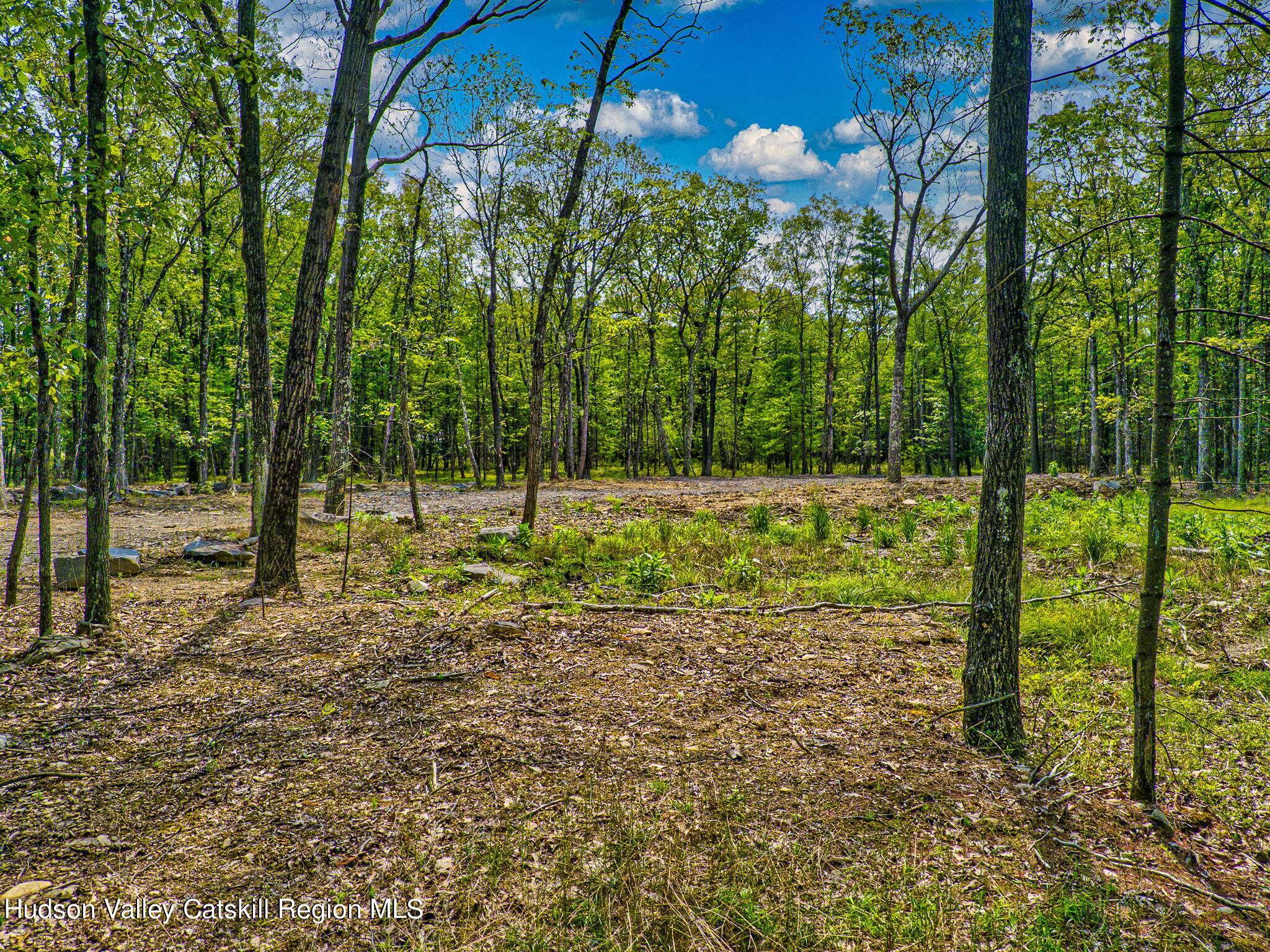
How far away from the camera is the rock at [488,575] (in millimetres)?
6805

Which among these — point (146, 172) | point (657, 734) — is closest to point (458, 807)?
point (657, 734)

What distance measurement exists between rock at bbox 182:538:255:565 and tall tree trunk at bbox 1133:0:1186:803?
366 inches

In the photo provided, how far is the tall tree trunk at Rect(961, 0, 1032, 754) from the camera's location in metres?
3.02

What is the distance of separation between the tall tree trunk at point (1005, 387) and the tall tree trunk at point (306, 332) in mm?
5883

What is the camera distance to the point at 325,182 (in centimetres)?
593

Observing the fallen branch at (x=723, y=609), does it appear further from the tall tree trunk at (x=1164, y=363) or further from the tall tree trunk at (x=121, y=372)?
the tall tree trunk at (x=121, y=372)

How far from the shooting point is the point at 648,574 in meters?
6.75

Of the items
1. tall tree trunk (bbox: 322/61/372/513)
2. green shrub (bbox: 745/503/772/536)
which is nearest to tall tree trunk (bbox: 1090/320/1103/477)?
green shrub (bbox: 745/503/772/536)

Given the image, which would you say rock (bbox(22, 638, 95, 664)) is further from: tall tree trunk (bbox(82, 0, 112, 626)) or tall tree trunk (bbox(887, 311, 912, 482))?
tall tree trunk (bbox(887, 311, 912, 482))

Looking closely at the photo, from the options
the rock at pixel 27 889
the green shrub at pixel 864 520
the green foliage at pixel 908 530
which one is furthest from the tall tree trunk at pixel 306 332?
the green shrub at pixel 864 520

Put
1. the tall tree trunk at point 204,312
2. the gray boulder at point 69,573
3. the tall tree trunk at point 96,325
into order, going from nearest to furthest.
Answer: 1. the tall tree trunk at point 96,325
2. the gray boulder at point 69,573
3. the tall tree trunk at point 204,312

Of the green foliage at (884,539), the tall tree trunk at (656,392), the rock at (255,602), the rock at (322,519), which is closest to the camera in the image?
the rock at (255,602)

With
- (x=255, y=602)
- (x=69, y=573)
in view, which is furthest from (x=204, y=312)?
(x=255, y=602)

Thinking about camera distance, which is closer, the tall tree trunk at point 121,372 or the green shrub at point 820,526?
the green shrub at point 820,526
